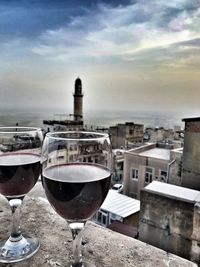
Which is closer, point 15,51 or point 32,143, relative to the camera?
point 32,143

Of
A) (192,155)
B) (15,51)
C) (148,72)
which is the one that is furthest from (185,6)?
(148,72)

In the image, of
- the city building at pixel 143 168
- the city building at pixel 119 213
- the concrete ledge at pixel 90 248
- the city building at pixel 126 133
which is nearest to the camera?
the concrete ledge at pixel 90 248

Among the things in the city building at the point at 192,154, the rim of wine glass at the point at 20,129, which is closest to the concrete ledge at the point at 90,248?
the rim of wine glass at the point at 20,129

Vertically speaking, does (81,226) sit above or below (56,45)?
below

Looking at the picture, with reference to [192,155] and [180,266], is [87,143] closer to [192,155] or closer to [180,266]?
[180,266]

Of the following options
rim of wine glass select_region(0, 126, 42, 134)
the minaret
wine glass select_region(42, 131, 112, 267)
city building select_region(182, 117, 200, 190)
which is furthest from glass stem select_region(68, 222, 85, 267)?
the minaret

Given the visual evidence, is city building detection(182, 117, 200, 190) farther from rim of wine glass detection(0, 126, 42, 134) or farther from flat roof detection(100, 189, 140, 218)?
rim of wine glass detection(0, 126, 42, 134)

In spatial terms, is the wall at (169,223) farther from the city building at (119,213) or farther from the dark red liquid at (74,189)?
the dark red liquid at (74,189)
